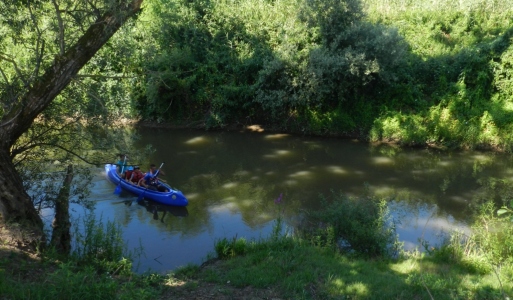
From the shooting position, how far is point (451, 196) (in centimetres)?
1264

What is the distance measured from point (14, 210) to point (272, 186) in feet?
26.1

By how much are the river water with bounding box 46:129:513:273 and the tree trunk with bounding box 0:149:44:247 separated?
2281mm

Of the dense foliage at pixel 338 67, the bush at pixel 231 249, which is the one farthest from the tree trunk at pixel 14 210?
the dense foliage at pixel 338 67

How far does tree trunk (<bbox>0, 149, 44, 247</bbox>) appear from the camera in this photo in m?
6.25

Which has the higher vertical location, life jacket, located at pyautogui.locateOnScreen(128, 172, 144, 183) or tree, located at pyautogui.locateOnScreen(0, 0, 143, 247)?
tree, located at pyautogui.locateOnScreen(0, 0, 143, 247)

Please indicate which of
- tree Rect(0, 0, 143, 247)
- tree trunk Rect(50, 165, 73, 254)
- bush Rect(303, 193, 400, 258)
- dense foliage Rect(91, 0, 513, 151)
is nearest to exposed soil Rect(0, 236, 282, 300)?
tree Rect(0, 0, 143, 247)

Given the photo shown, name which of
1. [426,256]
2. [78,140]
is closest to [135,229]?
[78,140]

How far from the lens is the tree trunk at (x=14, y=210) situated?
20.5 feet

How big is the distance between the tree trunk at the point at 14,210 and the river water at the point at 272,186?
2281 millimetres

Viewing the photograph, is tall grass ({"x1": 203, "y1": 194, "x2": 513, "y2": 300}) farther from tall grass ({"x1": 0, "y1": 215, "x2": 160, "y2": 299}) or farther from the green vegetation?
tall grass ({"x1": 0, "y1": 215, "x2": 160, "y2": 299})

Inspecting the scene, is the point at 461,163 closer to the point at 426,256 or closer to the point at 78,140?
the point at 426,256

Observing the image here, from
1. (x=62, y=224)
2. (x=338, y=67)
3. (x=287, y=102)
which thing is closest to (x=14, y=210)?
(x=62, y=224)

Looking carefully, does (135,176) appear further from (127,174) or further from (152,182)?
(152,182)

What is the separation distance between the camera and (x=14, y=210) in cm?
649
